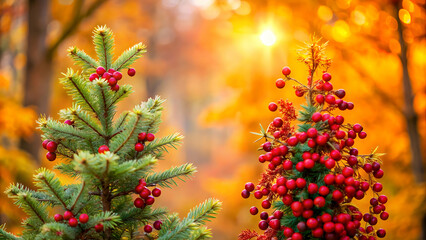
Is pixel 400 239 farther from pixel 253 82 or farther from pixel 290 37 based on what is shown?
pixel 253 82

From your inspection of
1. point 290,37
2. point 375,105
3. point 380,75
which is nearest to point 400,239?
point 375,105

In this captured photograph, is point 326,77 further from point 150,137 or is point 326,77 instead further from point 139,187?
point 139,187

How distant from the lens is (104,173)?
128 centimetres

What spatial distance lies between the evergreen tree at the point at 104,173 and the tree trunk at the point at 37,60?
Answer: 4.76m

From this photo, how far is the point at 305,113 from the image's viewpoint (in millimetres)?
1511

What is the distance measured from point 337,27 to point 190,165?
4493 mm

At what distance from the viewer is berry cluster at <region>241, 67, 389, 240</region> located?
135 cm

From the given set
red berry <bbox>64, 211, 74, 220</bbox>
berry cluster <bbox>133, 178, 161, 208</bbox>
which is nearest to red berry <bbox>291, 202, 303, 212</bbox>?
berry cluster <bbox>133, 178, 161, 208</bbox>

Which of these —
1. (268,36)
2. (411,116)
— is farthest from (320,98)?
(268,36)

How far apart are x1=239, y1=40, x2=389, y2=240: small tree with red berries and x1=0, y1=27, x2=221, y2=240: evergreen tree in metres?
0.28

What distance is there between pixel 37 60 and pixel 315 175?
5.51 meters

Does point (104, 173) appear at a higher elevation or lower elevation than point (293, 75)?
lower

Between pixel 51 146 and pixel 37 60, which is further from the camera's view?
pixel 37 60

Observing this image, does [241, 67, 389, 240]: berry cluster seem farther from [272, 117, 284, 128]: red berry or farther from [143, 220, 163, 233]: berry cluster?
[143, 220, 163, 233]: berry cluster
